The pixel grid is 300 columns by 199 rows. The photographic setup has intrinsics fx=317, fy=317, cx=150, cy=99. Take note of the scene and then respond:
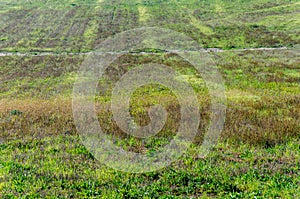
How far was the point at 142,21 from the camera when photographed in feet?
201

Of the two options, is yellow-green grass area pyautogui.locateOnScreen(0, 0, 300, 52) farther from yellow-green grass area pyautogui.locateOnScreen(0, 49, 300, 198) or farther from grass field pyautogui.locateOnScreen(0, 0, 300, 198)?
yellow-green grass area pyautogui.locateOnScreen(0, 49, 300, 198)

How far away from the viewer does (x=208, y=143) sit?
9695 millimetres

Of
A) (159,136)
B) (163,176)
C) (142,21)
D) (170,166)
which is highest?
(163,176)

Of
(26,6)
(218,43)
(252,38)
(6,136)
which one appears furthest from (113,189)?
(26,6)

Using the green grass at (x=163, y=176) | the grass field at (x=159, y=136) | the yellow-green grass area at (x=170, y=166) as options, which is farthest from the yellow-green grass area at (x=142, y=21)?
the green grass at (x=163, y=176)

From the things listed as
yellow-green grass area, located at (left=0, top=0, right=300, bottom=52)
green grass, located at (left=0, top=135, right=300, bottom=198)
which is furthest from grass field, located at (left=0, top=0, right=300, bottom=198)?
yellow-green grass area, located at (left=0, top=0, right=300, bottom=52)

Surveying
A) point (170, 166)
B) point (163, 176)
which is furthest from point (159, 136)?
point (163, 176)

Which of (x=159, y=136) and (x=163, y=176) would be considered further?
(x=159, y=136)

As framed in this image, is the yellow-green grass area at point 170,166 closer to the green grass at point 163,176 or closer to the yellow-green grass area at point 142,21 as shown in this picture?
the green grass at point 163,176

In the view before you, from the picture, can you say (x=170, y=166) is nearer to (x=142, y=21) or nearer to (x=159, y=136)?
(x=159, y=136)

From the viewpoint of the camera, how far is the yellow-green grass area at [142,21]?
4494 centimetres

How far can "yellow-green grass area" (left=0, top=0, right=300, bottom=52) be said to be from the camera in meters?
44.9

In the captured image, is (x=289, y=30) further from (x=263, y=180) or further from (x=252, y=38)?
(x=263, y=180)

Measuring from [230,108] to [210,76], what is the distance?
1332 cm
